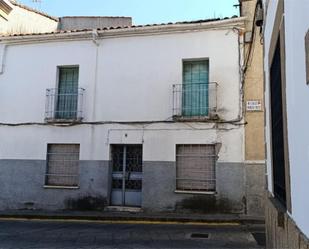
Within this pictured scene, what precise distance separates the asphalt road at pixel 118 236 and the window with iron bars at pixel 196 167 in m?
1.86

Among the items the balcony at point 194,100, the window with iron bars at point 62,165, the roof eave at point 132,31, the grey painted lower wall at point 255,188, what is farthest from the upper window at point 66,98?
the grey painted lower wall at point 255,188

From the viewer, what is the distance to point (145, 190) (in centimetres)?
1207

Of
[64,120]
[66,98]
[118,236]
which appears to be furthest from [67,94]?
[118,236]

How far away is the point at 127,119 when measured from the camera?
12453 mm

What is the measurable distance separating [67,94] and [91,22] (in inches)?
220

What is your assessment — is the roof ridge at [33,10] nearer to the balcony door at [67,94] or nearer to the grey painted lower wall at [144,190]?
Answer: the balcony door at [67,94]

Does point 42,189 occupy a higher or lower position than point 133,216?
higher

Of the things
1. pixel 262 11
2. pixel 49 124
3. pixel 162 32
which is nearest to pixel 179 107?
pixel 162 32

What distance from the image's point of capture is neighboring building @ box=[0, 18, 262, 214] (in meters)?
11.7

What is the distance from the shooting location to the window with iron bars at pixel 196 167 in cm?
1166

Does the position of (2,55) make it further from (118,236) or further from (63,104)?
(118,236)

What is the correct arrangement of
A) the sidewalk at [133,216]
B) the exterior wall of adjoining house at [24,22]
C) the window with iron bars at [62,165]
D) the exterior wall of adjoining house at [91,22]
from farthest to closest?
the exterior wall of adjoining house at [91,22] → the exterior wall of adjoining house at [24,22] → the window with iron bars at [62,165] → the sidewalk at [133,216]

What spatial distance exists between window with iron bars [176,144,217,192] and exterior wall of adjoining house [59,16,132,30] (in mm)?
7435

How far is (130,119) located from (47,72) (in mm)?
3657
